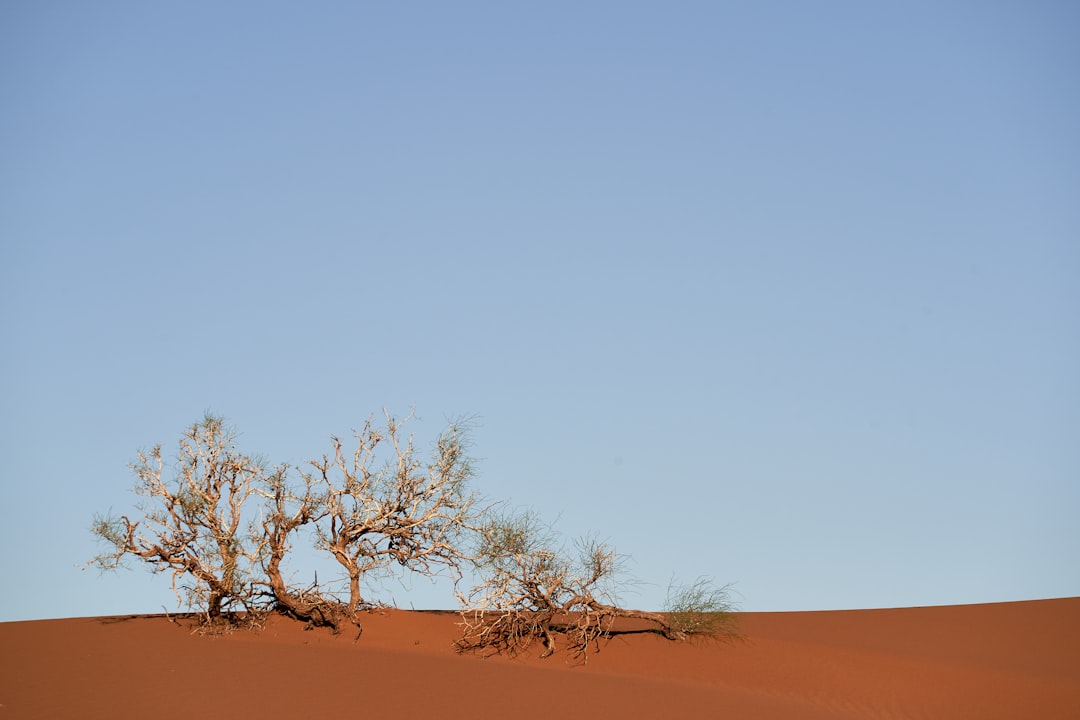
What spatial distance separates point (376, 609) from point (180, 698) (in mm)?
8724

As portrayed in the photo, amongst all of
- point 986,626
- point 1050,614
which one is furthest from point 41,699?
point 1050,614

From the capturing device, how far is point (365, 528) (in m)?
28.0

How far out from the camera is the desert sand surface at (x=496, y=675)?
2105cm

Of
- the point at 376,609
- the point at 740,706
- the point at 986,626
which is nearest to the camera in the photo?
the point at 740,706

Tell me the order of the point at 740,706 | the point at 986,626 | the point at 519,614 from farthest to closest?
the point at 986,626
the point at 519,614
the point at 740,706

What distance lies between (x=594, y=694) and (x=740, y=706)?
2.79 m

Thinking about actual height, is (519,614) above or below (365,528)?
below

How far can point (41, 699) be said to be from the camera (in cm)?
2083

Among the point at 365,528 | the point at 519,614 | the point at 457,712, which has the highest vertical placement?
the point at 365,528

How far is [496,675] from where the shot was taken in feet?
77.9

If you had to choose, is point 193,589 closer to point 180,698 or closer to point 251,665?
point 251,665

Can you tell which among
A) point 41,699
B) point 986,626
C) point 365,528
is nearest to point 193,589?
point 365,528

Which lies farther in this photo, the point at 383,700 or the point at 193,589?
the point at 193,589

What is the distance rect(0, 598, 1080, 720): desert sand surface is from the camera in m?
21.0
